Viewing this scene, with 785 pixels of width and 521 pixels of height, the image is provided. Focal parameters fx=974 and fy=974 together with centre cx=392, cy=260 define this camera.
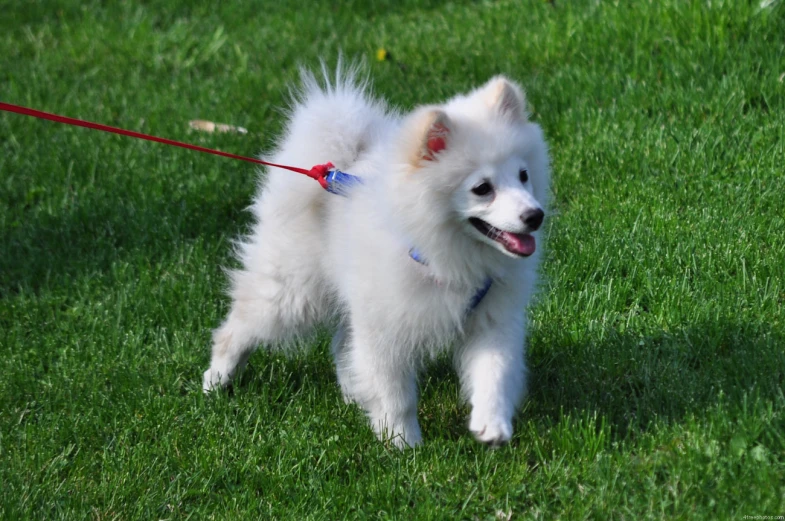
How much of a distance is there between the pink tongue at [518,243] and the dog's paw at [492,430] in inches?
22.0

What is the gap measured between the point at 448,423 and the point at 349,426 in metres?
0.40

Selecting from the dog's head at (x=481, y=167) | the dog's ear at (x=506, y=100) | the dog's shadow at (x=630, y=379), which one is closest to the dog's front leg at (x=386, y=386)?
the dog's shadow at (x=630, y=379)

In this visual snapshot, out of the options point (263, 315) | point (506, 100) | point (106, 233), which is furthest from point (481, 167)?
point (106, 233)

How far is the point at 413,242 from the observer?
3381mm

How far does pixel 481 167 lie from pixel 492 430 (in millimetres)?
862

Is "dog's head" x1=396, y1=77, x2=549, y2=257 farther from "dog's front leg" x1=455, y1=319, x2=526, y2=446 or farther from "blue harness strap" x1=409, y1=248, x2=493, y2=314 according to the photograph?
"dog's front leg" x1=455, y1=319, x2=526, y2=446

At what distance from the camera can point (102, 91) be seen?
24.2ft

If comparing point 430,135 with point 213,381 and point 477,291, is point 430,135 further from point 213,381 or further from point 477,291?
point 213,381

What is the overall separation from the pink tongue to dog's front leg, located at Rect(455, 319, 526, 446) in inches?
15.7

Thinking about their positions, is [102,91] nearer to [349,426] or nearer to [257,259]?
[257,259]

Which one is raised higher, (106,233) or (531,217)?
(531,217)

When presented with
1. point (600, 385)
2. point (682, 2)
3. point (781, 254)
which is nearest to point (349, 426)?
point (600, 385)

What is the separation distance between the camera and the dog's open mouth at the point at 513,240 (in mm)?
3156

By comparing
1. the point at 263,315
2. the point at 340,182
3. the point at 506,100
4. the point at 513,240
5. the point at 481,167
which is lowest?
the point at 263,315
